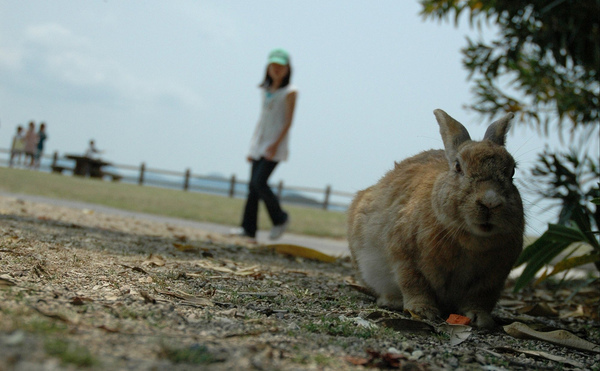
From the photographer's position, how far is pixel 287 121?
272 inches

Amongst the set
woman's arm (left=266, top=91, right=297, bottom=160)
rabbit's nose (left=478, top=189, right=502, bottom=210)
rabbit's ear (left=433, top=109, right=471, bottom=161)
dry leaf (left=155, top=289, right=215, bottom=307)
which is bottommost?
dry leaf (left=155, top=289, right=215, bottom=307)

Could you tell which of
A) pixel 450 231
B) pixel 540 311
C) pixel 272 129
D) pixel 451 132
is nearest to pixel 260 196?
pixel 272 129

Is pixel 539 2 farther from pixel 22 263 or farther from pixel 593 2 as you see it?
pixel 22 263

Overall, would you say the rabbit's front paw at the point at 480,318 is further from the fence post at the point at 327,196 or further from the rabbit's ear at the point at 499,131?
the fence post at the point at 327,196

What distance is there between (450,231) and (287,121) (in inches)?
174

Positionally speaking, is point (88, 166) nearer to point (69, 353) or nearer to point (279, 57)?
point (279, 57)

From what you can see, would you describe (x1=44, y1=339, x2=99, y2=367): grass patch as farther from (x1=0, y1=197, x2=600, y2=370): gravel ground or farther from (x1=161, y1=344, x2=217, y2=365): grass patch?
(x1=161, y1=344, x2=217, y2=365): grass patch

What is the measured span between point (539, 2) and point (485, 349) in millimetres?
4922

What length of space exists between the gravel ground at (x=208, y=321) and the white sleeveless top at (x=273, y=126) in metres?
2.91

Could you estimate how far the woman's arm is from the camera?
6.84 metres

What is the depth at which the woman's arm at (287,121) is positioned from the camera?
6.84m

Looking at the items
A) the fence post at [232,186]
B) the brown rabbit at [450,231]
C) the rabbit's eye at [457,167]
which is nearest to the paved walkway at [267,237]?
the brown rabbit at [450,231]

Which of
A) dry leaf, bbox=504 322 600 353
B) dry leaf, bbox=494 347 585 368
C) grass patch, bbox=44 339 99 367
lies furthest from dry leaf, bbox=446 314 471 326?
grass patch, bbox=44 339 99 367

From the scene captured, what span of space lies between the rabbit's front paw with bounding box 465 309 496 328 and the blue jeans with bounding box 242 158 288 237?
4241 mm
